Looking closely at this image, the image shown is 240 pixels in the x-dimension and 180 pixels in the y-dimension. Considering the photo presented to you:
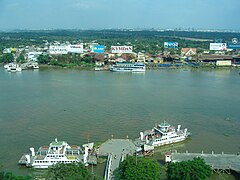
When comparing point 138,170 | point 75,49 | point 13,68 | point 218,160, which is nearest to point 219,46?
point 75,49

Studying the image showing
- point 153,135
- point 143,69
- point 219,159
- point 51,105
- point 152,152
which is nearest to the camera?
point 219,159

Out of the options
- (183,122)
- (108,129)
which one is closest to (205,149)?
(183,122)

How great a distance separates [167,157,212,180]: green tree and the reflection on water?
234cm

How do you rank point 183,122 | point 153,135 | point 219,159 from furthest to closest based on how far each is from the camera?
1. point 183,122
2. point 153,135
3. point 219,159

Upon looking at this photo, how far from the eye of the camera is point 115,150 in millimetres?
8070

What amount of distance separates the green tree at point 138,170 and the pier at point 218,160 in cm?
152

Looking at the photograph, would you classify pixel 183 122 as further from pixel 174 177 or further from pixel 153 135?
pixel 174 177

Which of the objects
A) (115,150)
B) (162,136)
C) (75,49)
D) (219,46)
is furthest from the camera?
(219,46)

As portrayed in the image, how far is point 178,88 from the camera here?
15945mm

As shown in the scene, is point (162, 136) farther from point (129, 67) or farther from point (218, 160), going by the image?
point (129, 67)

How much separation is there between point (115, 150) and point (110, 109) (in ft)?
12.9

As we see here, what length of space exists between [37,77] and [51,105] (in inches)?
290

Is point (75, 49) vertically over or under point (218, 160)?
over

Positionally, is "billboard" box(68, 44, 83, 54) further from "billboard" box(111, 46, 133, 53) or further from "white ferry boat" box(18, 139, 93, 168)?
"white ferry boat" box(18, 139, 93, 168)
